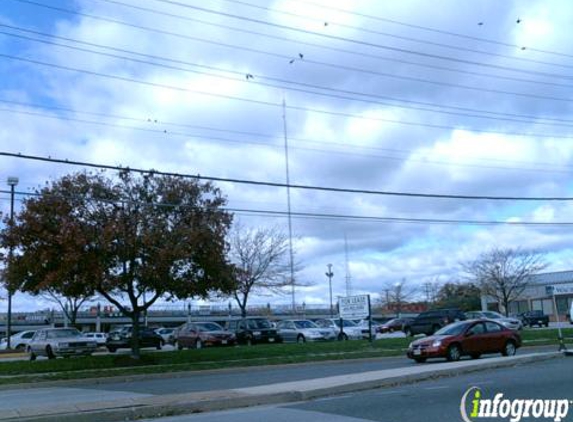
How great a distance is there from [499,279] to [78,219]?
54153mm

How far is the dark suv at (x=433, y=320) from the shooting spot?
39.0 meters

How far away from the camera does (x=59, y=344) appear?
99.8 feet

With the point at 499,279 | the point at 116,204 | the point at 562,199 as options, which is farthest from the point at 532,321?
the point at 116,204

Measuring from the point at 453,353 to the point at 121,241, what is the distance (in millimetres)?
12137

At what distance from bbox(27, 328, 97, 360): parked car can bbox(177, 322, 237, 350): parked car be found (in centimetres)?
687

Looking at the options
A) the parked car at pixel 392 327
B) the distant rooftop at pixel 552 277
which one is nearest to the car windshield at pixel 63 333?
the parked car at pixel 392 327

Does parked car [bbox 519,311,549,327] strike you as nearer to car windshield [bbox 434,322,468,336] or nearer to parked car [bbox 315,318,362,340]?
parked car [bbox 315,318,362,340]

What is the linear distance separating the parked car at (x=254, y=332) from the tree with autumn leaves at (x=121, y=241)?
37.5 ft

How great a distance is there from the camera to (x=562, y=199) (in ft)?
93.2

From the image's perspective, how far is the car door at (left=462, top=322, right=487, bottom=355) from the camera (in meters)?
22.5

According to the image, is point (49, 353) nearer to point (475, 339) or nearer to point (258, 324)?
point (258, 324)

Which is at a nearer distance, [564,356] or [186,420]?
[186,420]

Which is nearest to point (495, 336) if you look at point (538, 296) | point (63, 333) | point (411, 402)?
point (411, 402)

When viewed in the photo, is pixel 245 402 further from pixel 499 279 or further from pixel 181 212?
pixel 499 279
